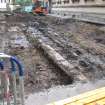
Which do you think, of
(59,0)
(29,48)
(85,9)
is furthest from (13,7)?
(29,48)

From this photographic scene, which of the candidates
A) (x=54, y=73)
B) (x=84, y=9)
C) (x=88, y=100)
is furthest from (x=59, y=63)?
(x=84, y=9)

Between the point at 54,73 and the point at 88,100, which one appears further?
the point at 54,73

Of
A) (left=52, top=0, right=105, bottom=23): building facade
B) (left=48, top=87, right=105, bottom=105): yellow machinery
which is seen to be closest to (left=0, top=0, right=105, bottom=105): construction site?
(left=48, top=87, right=105, bottom=105): yellow machinery

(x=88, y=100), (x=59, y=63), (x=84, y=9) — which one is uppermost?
(x=88, y=100)

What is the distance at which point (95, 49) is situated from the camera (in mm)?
12875

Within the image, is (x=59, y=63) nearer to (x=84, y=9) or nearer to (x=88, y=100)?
(x=88, y=100)

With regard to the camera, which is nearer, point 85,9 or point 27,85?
point 27,85

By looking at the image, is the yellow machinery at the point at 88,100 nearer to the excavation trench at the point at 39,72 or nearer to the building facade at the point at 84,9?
the excavation trench at the point at 39,72

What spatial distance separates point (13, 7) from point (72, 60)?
1883 inches

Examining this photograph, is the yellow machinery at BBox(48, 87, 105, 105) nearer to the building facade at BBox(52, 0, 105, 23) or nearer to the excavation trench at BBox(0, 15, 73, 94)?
the excavation trench at BBox(0, 15, 73, 94)

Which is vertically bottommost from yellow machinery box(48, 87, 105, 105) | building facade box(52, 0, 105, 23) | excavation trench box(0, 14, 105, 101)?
building facade box(52, 0, 105, 23)

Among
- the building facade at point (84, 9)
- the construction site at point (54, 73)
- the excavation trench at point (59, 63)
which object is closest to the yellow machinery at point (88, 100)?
the construction site at point (54, 73)

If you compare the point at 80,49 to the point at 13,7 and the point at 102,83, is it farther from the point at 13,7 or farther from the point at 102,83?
the point at 13,7

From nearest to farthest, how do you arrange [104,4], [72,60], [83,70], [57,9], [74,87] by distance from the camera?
[74,87]
[83,70]
[72,60]
[104,4]
[57,9]
